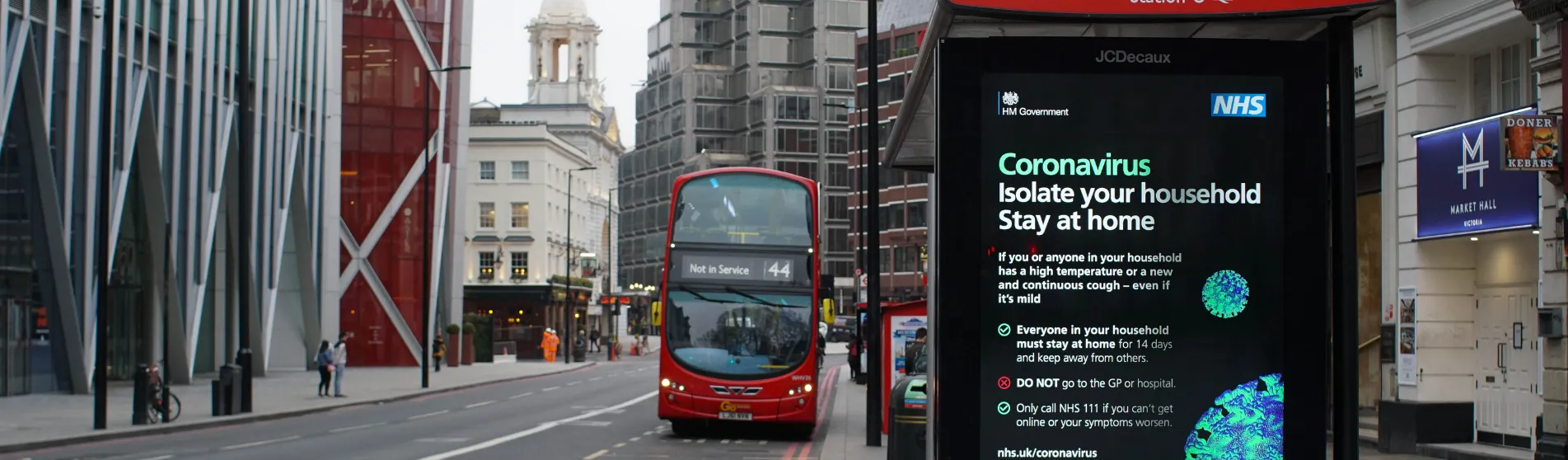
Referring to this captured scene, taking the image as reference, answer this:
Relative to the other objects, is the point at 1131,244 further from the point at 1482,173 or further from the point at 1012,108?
the point at 1482,173

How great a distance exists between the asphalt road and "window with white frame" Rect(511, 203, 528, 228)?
54746 mm

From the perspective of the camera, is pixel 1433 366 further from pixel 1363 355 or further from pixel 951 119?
pixel 951 119

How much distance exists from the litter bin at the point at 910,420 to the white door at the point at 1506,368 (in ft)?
24.1

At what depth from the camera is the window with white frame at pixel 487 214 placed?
297ft

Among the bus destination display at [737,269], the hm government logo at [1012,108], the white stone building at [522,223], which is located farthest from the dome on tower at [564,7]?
the hm government logo at [1012,108]

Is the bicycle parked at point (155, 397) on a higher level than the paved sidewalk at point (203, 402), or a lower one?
higher

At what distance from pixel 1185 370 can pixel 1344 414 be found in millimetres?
662

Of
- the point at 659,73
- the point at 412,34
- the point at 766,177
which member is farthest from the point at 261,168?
the point at 659,73

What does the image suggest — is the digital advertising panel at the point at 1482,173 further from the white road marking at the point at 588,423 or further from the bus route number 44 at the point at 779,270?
the white road marking at the point at 588,423

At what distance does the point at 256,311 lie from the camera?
1802 inches

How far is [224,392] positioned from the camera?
2773 cm

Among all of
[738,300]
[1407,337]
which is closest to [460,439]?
[738,300]

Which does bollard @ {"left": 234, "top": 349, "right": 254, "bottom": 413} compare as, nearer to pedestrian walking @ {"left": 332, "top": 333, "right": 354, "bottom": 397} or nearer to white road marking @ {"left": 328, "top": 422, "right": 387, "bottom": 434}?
white road marking @ {"left": 328, "top": 422, "right": 387, "bottom": 434}

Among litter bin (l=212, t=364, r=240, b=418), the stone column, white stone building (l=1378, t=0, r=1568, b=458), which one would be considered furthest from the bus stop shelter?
litter bin (l=212, t=364, r=240, b=418)
